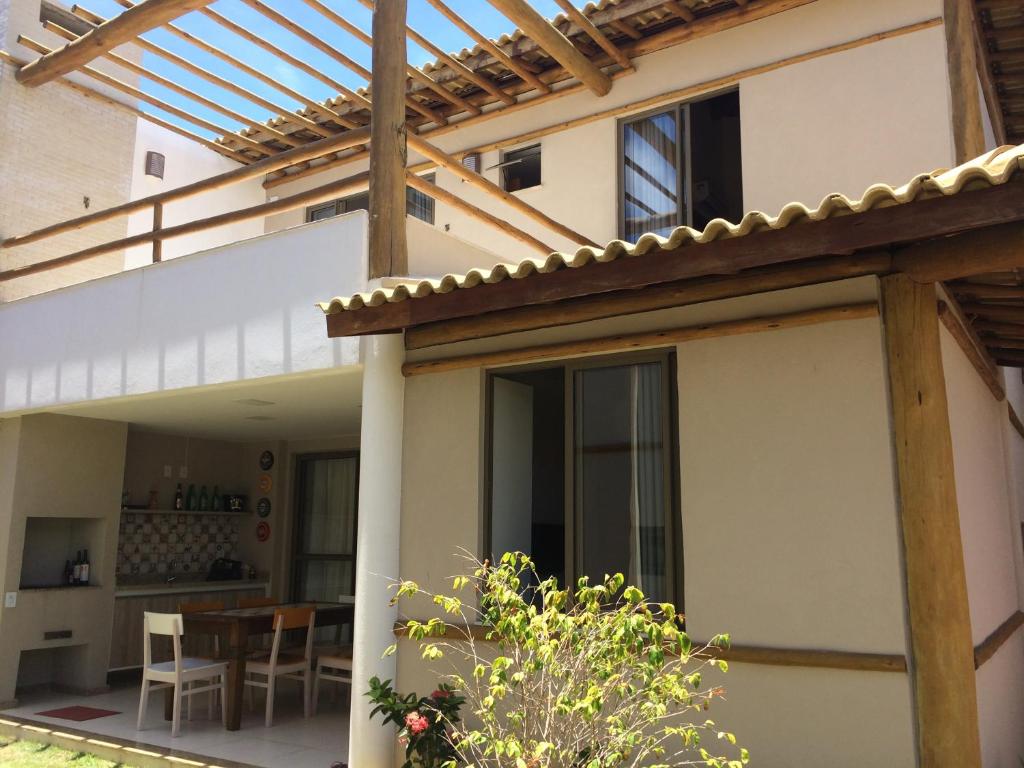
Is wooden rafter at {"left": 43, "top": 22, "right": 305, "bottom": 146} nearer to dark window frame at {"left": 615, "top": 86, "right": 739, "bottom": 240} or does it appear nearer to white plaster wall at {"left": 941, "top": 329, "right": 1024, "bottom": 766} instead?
dark window frame at {"left": 615, "top": 86, "right": 739, "bottom": 240}

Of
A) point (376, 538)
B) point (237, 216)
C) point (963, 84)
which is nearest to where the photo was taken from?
point (376, 538)

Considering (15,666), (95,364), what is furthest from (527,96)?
(15,666)

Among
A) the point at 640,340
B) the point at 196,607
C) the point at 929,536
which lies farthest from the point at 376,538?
the point at 196,607

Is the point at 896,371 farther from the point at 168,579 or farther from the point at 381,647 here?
the point at 168,579

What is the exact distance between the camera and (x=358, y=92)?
9.97 meters

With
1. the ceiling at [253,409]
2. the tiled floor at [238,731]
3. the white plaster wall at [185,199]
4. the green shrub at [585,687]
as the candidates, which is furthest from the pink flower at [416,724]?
the white plaster wall at [185,199]

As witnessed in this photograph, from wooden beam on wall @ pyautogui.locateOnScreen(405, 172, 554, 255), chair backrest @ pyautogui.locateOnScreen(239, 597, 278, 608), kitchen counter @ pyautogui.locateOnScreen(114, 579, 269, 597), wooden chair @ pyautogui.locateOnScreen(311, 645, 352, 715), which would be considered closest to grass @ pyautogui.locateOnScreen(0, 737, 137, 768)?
wooden chair @ pyautogui.locateOnScreen(311, 645, 352, 715)

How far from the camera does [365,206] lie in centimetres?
1146

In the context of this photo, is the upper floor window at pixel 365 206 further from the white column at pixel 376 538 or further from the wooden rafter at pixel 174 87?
the white column at pixel 376 538

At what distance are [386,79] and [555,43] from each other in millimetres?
2290

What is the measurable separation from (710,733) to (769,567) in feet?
3.05

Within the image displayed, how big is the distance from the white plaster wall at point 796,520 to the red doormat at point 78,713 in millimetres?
6058

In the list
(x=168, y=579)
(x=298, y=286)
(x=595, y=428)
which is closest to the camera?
(x=595, y=428)

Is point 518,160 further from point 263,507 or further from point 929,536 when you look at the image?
point 929,536
